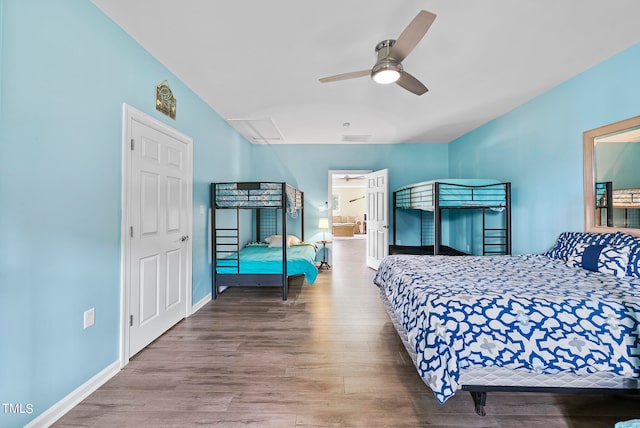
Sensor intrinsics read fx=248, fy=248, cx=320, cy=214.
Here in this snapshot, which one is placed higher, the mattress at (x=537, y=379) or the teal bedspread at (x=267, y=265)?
the teal bedspread at (x=267, y=265)

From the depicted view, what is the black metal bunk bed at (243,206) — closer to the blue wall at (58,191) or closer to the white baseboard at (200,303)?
the white baseboard at (200,303)

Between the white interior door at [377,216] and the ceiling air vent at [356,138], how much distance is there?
2.37ft

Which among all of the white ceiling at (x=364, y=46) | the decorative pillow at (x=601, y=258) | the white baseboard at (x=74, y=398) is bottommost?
the white baseboard at (x=74, y=398)

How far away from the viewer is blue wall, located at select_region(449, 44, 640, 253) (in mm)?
2363

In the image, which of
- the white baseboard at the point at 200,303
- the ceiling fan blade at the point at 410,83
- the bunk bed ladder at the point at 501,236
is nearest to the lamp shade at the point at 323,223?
the white baseboard at the point at 200,303

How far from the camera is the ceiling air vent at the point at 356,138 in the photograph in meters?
4.98

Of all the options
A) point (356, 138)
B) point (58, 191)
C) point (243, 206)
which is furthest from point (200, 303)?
point (356, 138)

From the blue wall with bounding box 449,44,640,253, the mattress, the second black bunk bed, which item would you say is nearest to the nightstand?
the second black bunk bed

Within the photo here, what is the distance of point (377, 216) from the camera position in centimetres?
528

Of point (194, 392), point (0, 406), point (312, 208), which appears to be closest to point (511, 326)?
point (194, 392)

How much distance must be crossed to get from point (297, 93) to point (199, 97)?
130 centimetres

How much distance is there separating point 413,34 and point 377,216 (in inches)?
151

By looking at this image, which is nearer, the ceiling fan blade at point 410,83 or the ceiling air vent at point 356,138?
the ceiling fan blade at point 410,83

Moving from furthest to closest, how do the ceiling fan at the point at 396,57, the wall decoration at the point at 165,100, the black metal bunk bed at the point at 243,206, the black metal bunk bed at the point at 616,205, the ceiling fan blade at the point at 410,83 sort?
the black metal bunk bed at the point at 243,206 < the wall decoration at the point at 165,100 < the black metal bunk bed at the point at 616,205 < the ceiling fan blade at the point at 410,83 < the ceiling fan at the point at 396,57
